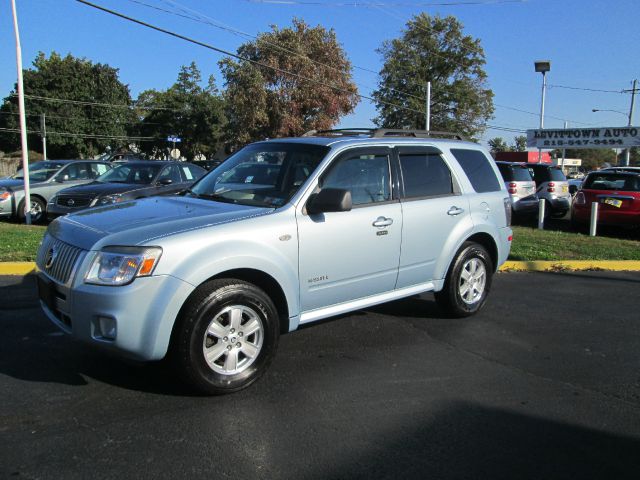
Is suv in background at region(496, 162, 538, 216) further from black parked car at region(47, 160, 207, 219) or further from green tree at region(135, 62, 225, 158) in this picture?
green tree at region(135, 62, 225, 158)

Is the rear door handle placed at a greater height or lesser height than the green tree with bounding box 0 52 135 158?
lesser

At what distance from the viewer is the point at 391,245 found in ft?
15.8

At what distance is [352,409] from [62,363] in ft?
7.58

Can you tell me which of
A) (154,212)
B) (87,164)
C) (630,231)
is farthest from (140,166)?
(630,231)

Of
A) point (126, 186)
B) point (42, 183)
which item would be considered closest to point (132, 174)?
point (126, 186)

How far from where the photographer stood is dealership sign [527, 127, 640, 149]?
25.1 meters

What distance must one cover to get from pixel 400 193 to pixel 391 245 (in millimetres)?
523

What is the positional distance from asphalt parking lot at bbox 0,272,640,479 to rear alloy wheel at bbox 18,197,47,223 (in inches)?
317

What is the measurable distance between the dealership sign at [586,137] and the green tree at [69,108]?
4899 centimetres

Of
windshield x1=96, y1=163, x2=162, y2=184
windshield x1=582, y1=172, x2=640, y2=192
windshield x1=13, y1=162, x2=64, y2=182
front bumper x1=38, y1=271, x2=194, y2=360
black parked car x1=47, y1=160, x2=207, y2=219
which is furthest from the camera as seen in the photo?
windshield x1=13, y1=162, x2=64, y2=182

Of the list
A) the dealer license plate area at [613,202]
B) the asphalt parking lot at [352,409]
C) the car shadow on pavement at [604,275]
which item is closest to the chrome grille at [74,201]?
the asphalt parking lot at [352,409]

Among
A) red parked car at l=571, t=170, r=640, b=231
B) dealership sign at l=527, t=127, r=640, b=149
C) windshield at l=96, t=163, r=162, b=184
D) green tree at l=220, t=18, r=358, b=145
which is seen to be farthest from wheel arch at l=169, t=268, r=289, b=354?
green tree at l=220, t=18, r=358, b=145

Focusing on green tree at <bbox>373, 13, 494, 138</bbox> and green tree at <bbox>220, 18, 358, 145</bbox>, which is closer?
green tree at <bbox>220, 18, 358, 145</bbox>

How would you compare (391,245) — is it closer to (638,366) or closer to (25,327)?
(638,366)
